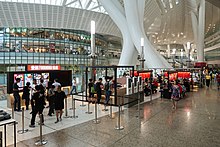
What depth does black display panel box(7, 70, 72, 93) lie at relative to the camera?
9991 millimetres

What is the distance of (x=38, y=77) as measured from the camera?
11594mm

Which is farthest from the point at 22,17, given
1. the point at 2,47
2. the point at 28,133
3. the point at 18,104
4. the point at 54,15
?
the point at 28,133

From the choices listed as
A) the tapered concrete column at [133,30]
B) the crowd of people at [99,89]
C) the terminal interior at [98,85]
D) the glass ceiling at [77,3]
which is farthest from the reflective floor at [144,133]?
the glass ceiling at [77,3]

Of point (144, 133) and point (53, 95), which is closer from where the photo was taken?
point (144, 133)

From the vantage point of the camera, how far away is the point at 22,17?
29.4 m

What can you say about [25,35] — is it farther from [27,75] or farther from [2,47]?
[27,75]

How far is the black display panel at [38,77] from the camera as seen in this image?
393 inches

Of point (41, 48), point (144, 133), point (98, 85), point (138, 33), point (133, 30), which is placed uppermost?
point (41, 48)

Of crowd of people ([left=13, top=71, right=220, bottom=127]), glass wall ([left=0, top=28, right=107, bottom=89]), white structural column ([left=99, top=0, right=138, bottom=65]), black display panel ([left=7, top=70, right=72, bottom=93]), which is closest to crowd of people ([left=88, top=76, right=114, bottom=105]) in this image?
crowd of people ([left=13, top=71, right=220, bottom=127])

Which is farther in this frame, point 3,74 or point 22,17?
point 3,74

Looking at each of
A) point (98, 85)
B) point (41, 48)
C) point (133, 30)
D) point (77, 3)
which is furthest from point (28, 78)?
point (41, 48)

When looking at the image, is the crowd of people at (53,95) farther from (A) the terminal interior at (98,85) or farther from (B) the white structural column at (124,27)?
(B) the white structural column at (124,27)

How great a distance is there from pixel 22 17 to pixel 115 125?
2920cm

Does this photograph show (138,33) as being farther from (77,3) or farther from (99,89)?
(77,3)
